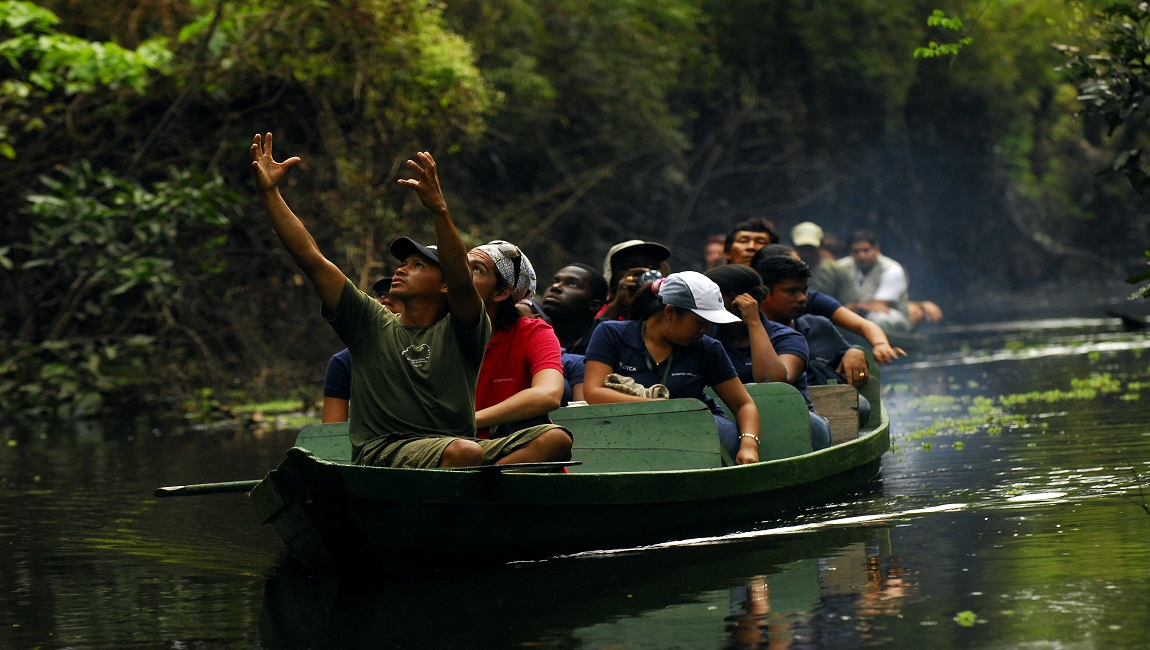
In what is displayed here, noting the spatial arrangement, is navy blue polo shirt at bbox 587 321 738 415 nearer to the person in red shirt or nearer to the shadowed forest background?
the person in red shirt

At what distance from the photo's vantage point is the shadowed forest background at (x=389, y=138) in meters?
15.5

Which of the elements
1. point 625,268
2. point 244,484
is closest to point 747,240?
point 625,268

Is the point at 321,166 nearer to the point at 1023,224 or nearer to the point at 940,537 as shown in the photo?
the point at 940,537

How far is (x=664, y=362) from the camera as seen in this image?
7758mm

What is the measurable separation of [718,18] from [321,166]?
499 inches

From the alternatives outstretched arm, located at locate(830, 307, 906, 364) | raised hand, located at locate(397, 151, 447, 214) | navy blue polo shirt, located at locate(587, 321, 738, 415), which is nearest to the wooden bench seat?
navy blue polo shirt, located at locate(587, 321, 738, 415)

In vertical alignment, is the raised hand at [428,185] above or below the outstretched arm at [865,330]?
above

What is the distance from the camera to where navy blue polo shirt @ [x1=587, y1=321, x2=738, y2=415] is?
7723mm

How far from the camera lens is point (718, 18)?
2802 cm

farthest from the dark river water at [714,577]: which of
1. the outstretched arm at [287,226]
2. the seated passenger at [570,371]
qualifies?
the seated passenger at [570,371]

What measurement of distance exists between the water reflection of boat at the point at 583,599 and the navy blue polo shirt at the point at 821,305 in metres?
3.53

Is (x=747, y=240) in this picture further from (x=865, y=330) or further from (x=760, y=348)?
(x=760, y=348)

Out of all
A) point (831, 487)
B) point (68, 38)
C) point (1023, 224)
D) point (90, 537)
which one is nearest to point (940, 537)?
point (831, 487)

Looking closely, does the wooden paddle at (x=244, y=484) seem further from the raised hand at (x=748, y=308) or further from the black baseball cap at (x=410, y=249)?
the raised hand at (x=748, y=308)
